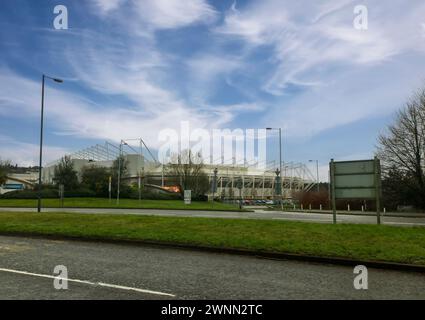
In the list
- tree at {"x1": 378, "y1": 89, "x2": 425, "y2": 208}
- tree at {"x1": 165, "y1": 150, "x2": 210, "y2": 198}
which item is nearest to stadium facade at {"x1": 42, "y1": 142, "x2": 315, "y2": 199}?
tree at {"x1": 165, "y1": 150, "x2": 210, "y2": 198}

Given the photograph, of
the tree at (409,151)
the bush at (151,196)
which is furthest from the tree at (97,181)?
the tree at (409,151)

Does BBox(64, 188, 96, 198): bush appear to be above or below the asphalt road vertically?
above

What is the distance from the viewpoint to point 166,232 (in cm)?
1344

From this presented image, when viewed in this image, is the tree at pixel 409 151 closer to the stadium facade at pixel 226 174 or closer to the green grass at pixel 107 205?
the green grass at pixel 107 205

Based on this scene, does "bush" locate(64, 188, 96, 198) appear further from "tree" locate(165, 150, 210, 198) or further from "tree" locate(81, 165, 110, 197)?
"tree" locate(165, 150, 210, 198)

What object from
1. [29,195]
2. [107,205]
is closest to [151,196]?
[29,195]

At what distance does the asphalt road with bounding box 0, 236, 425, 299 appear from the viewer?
6457 millimetres

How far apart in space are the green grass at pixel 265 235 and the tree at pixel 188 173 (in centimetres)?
6186

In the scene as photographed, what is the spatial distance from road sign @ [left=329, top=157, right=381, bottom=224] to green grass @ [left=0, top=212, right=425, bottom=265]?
180cm

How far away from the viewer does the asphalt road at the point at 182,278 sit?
646 cm

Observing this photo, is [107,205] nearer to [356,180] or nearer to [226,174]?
[356,180]

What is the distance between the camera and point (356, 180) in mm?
15586

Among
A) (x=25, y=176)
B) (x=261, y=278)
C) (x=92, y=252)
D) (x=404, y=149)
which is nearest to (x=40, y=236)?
(x=92, y=252)

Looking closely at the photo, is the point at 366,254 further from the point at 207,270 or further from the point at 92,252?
the point at 92,252
